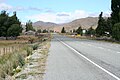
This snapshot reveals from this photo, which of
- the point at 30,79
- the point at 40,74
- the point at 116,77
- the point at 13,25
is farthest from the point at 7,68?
the point at 13,25

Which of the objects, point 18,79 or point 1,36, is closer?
point 18,79

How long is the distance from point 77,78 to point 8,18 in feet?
464

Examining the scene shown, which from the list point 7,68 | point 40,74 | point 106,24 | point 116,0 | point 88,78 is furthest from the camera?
point 106,24

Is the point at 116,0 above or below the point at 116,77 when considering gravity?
above

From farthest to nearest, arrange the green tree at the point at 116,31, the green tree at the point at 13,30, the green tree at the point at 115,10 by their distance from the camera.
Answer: the green tree at the point at 13,30 < the green tree at the point at 115,10 < the green tree at the point at 116,31

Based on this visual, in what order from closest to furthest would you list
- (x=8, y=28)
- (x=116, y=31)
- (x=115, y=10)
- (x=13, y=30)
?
(x=116, y=31) → (x=115, y=10) → (x=13, y=30) → (x=8, y=28)

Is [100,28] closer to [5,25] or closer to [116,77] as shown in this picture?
[5,25]

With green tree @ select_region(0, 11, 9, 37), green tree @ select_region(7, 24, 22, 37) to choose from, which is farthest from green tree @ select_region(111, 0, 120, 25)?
green tree @ select_region(0, 11, 9, 37)

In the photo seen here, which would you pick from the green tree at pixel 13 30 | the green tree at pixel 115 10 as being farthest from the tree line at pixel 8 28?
the green tree at pixel 115 10

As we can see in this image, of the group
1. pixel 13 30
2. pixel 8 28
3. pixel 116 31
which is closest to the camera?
pixel 116 31

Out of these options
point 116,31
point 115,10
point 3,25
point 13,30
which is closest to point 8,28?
point 3,25

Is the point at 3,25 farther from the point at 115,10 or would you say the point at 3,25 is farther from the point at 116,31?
the point at 116,31

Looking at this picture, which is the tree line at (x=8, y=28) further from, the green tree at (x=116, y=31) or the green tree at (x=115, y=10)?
the green tree at (x=116, y=31)

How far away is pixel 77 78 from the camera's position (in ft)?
44.8
